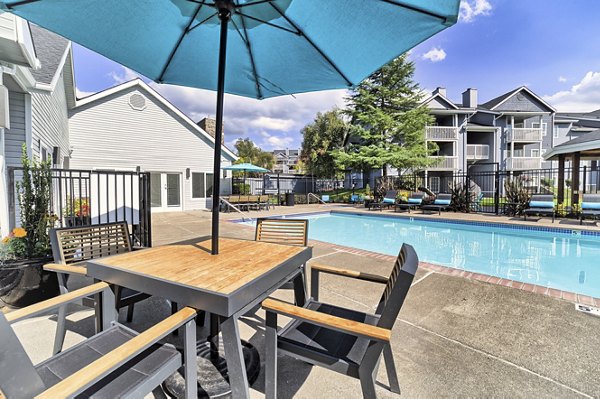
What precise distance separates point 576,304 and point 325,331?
301cm

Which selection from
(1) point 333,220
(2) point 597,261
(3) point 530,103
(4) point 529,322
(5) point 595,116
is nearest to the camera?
(4) point 529,322

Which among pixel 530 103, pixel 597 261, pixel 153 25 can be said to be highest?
pixel 530 103

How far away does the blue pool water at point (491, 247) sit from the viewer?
5129 millimetres

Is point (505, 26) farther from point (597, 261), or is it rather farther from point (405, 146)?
point (597, 261)

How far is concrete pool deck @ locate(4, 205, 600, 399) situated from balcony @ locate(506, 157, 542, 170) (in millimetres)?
23198

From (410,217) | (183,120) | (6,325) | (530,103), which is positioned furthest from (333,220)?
(530,103)

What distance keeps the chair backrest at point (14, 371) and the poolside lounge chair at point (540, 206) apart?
12125 millimetres

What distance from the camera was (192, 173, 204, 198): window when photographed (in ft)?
49.4

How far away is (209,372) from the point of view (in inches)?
77.2

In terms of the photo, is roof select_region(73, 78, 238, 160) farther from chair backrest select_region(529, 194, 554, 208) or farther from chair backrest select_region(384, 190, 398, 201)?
chair backrest select_region(529, 194, 554, 208)

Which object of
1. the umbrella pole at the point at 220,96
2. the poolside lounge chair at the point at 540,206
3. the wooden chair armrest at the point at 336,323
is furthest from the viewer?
the poolside lounge chair at the point at 540,206

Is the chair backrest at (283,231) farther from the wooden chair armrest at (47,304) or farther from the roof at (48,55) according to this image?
the roof at (48,55)

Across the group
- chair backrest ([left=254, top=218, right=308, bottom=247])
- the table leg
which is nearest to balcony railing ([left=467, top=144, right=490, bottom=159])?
chair backrest ([left=254, top=218, right=308, bottom=247])

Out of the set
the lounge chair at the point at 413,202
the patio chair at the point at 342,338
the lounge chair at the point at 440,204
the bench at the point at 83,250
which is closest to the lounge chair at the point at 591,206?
the lounge chair at the point at 440,204
